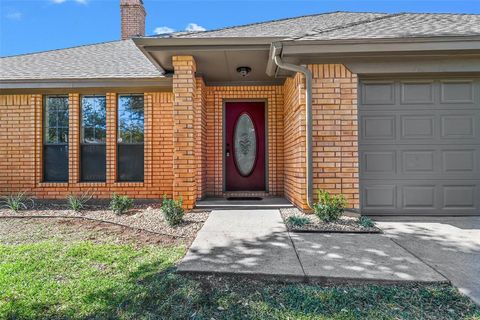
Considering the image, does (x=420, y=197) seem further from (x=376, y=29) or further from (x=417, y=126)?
(x=376, y=29)

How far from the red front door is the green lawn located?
4060mm

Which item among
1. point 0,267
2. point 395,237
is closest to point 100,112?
point 0,267

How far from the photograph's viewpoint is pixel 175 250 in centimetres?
325

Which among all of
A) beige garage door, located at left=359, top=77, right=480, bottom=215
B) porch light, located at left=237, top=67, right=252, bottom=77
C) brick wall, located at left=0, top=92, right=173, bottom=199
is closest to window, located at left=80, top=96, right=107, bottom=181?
brick wall, located at left=0, top=92, right=173, bottom=199

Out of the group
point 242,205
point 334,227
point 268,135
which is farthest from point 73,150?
point 334,227

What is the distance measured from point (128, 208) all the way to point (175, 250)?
2.55 meters

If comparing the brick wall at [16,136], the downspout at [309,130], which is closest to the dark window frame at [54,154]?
the brick wall at [16,136]

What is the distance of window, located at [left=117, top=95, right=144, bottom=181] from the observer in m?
6.41

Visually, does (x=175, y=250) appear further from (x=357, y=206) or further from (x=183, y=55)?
(x=183, y=55)

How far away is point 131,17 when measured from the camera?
9477mm

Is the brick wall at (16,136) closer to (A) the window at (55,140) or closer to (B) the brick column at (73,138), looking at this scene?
(A) the window at (55,140)

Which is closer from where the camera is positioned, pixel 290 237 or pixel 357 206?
pixel 290 237

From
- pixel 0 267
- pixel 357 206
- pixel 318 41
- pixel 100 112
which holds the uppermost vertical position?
pixel 318 41

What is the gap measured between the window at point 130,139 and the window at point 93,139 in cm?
39
